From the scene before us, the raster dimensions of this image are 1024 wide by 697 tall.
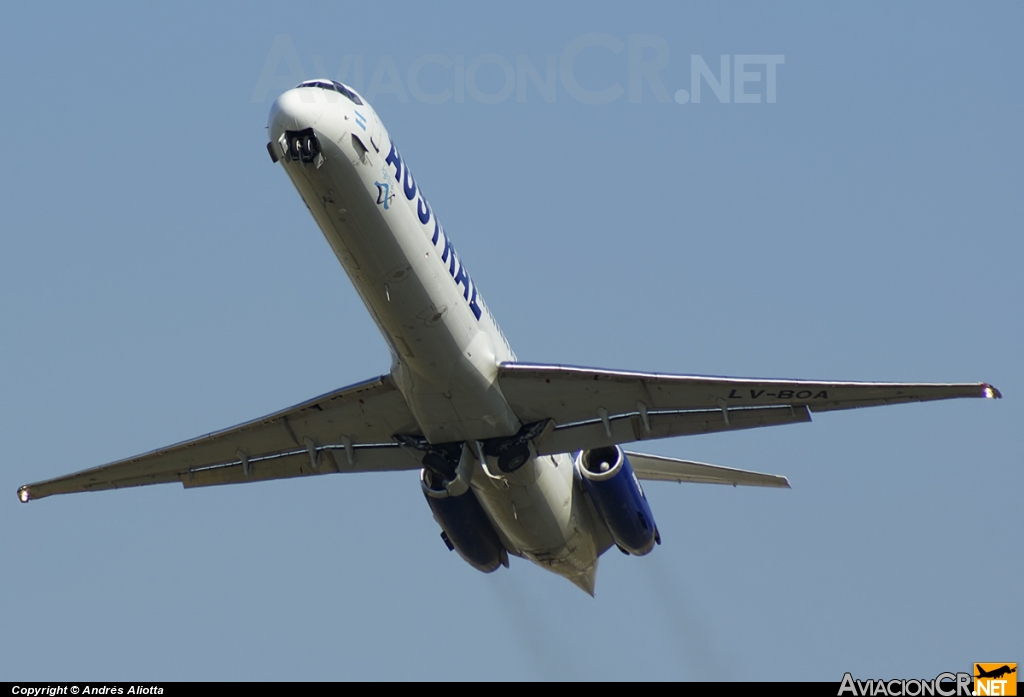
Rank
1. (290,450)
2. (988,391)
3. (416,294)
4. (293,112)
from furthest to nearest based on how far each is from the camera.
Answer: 1. (290,450)
2. (416,294)
3. (988,391)
4. (293,112)

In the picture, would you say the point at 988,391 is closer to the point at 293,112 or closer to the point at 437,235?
the point at 437,235

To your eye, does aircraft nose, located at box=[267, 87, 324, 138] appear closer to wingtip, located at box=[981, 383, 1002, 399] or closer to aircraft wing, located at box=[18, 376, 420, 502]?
aircraft wing, located at box=[18, 376, 420, 502]

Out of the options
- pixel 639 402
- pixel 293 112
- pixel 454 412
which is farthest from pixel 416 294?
pixel 639 402

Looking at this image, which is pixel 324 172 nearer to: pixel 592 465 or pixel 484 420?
pixel 484 420

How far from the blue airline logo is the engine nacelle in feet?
15.4

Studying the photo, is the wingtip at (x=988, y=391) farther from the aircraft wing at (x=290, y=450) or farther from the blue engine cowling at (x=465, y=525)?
the aircraft wing at (x=290, y=450)

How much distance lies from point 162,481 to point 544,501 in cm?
968

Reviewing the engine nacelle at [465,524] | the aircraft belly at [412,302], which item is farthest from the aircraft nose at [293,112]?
the engine nacelle at [465,524]

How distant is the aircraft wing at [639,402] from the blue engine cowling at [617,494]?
1.85 metres

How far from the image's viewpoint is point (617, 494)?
3741 cm

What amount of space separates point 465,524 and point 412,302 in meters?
8.12

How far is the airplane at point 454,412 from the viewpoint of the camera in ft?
99.8

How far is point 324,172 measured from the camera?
29.6 metres

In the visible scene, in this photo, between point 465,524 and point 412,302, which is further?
point 465,524
